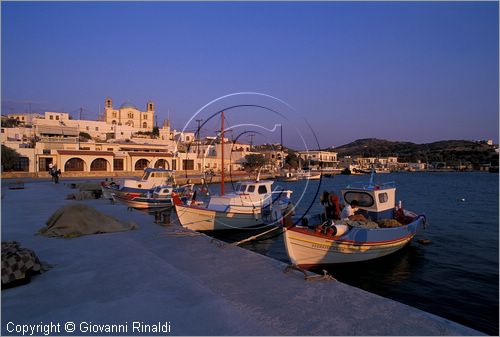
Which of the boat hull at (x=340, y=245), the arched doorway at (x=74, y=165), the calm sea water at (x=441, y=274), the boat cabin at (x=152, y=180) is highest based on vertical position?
the arched doorway at (x=74, y=165)

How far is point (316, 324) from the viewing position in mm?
5406

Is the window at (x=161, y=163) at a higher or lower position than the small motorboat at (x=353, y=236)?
higher

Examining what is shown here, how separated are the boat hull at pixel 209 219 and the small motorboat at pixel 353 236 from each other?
5370mm

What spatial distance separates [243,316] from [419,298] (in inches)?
297

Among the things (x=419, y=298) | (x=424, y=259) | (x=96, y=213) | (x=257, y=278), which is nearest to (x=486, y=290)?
(x=419, y=298)

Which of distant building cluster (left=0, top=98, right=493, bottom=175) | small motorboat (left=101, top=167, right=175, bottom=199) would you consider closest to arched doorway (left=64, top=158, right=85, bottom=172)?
distant building cluster (left=0, top=98, right=493, bottom=175)

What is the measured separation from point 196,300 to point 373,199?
11.3m

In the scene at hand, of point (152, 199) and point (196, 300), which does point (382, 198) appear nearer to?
point (196, 300)

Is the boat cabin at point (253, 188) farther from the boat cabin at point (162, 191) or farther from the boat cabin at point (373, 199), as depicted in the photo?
the boat cabin at point (162, 191)

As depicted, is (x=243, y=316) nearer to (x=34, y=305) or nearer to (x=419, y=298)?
(x=34, y=305)

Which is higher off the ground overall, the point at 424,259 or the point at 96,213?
the point at 96,213

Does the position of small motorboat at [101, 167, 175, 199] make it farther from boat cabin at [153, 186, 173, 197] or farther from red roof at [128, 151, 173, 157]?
red roof at [128, 151, 173, 157]

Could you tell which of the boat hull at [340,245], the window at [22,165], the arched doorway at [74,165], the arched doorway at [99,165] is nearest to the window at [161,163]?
the arched doorway at [99,165]

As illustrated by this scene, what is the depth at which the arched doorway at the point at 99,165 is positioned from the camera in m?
56.0
